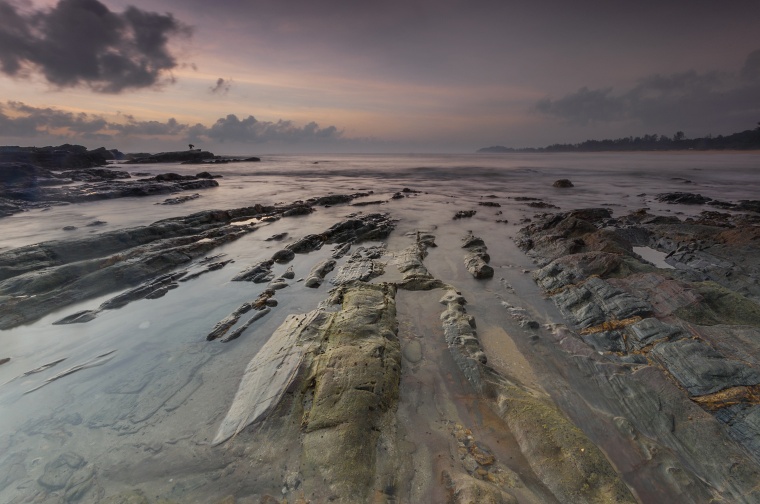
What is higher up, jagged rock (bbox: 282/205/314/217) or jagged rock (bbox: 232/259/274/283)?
jagged rock (bbox: 282/205/314/217)

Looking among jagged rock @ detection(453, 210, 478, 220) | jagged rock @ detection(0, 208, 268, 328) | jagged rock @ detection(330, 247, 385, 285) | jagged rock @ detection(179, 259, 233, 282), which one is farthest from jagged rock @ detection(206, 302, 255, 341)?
jagged rock @ detection(453, 210, 478, 220)

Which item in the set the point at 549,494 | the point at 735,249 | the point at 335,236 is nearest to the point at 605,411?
the point at 549,494

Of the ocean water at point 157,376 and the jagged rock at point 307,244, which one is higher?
the jagged rock at point 307,244

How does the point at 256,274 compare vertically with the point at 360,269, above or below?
below

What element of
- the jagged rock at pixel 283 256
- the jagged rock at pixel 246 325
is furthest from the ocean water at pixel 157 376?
the jagged rock at pixel 283 256

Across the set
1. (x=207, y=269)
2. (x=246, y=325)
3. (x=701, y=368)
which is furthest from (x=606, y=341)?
(x=207, y=269)

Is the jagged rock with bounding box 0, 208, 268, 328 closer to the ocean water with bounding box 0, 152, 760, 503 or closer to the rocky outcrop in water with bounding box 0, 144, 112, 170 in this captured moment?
the ocean water with bounding box 0, 152, 760, 503

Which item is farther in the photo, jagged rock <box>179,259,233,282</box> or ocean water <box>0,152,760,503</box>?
jagged rock <box>179,259,233,282</box>

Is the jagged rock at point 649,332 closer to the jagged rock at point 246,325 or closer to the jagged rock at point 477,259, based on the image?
the jagged rock at point 477,259

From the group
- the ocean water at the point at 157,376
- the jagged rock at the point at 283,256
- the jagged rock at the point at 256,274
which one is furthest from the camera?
the jagged rock at the point at 283,256

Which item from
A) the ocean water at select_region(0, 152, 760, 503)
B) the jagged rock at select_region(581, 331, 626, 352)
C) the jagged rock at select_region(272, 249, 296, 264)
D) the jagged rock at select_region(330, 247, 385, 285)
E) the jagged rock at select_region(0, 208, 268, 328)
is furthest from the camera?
the jagged rock at select_region(272, 249, 296, 264)

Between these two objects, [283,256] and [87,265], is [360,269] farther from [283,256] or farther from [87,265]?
[87,265]

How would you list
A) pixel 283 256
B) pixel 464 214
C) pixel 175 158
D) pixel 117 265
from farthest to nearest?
pixel 175 158 → pixel 464 214 → pixel 283 256 → pixel 117 265

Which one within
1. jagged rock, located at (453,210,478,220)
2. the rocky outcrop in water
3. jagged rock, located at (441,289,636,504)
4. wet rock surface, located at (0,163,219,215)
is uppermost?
the rocky outcrop in water
